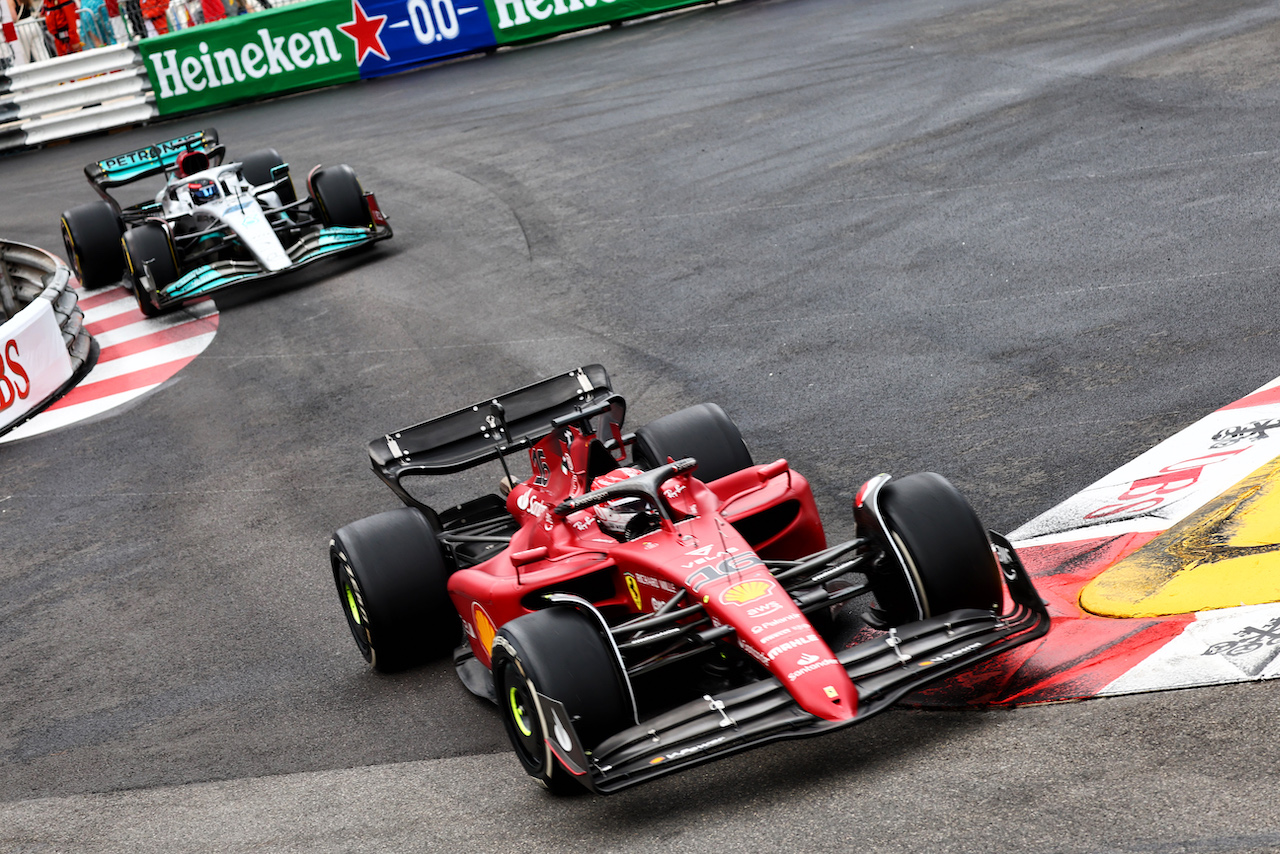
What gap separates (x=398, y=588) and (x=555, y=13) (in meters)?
20.4

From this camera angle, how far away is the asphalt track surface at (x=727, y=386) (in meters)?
4.93

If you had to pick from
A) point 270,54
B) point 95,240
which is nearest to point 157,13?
point 270,54

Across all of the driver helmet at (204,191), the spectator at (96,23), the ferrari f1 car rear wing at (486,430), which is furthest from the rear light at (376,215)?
the spectator at (96,23)

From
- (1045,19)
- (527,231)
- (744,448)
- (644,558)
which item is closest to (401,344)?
(527,231)

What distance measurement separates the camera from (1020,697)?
5.25m

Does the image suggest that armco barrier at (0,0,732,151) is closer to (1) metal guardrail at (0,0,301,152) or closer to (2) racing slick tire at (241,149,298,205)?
(1) metal guardrail at (0,0,301,152)

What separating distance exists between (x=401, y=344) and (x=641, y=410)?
3343mm

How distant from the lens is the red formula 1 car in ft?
16.4

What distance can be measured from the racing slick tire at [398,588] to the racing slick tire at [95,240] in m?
10.4

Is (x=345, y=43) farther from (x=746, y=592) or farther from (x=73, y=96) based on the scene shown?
(x=746, y=592)

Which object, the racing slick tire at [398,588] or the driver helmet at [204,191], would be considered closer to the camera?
the racing slick tire at [398,588]

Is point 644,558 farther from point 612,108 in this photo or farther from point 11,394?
point 612,108

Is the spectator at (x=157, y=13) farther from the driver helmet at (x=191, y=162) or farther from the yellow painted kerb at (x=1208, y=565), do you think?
the yellow painted kerb at (x=1208, y=565)

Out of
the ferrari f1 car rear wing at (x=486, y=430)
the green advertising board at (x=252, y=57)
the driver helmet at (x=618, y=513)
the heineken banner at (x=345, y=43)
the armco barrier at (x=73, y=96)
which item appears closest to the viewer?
the driver helmet at (x=618, y=513)
